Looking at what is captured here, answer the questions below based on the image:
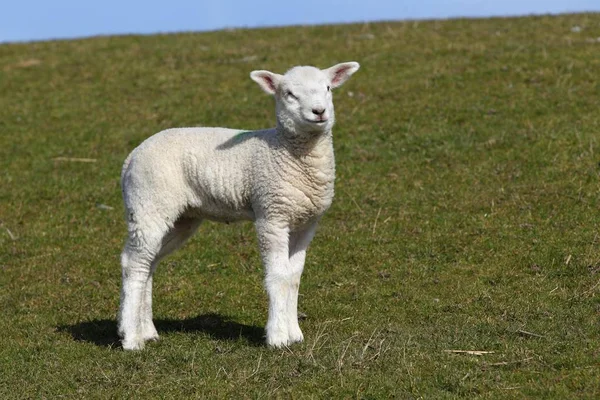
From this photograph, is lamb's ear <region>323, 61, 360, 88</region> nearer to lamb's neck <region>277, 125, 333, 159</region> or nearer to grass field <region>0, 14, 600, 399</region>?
lamb's neck <region>277, 125, 333, 159</region>

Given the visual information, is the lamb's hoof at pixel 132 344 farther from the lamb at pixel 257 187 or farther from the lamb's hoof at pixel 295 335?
the lamb's hoof at pixel 295 335

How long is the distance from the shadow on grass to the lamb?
23.7 inches

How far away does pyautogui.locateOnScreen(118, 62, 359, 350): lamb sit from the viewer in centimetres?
919

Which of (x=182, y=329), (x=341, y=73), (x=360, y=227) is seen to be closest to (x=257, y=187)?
(x=341, y=73)

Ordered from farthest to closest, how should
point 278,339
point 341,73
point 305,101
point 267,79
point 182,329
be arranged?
point 182,329
point 341,73
point 267,79
point 278,339
point 305,101

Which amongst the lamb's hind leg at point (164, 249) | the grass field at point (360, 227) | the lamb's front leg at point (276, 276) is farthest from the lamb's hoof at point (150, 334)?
the lamb's front leg at point (276, 276)

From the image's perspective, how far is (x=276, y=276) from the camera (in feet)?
30.1

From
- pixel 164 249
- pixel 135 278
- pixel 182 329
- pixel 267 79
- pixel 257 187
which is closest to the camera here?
pixel 257 187

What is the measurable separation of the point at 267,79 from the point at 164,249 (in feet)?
7.04

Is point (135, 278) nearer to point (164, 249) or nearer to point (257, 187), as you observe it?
point (164, 249)

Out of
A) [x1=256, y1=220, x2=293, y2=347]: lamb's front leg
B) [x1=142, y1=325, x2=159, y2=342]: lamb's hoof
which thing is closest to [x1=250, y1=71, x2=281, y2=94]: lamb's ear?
[x1=256, y1=220, x2=293, y2=347]: lamb's front leg

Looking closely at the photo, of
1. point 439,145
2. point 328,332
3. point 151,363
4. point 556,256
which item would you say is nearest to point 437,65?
point 439,145

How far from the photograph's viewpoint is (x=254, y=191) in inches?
369

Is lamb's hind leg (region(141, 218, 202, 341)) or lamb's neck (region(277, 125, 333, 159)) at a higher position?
lamb's neck (region(277, 125, 333, 159))
